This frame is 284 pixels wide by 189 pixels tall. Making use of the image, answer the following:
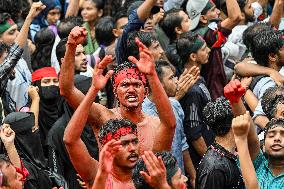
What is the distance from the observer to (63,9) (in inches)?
555

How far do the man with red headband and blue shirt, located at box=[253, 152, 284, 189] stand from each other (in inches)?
29.6

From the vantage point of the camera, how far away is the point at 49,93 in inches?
400

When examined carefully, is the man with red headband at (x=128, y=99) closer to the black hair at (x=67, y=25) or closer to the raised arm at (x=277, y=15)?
the black hair at (x=67, y=25)

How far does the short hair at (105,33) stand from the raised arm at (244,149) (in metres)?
4.39

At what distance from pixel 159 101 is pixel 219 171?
31.9 inches

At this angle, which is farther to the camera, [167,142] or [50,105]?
[50,105]

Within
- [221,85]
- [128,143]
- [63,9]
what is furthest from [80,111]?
[63,9]

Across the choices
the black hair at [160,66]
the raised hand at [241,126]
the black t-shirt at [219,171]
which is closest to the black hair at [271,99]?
the black t-shirt at [219,171]

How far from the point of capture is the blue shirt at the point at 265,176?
7594mm

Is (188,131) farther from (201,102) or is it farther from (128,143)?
(128,143)

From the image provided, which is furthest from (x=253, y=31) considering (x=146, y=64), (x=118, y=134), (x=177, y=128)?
(x=118, y=134)

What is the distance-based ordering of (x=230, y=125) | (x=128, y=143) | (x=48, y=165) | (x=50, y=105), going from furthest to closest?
(x=50, y=105)
(x=48, y=165)
(x=230, y=125)
(x=128, y=143)

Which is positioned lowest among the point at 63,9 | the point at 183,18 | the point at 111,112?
the point at 63,9

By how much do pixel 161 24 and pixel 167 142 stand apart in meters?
4.20
